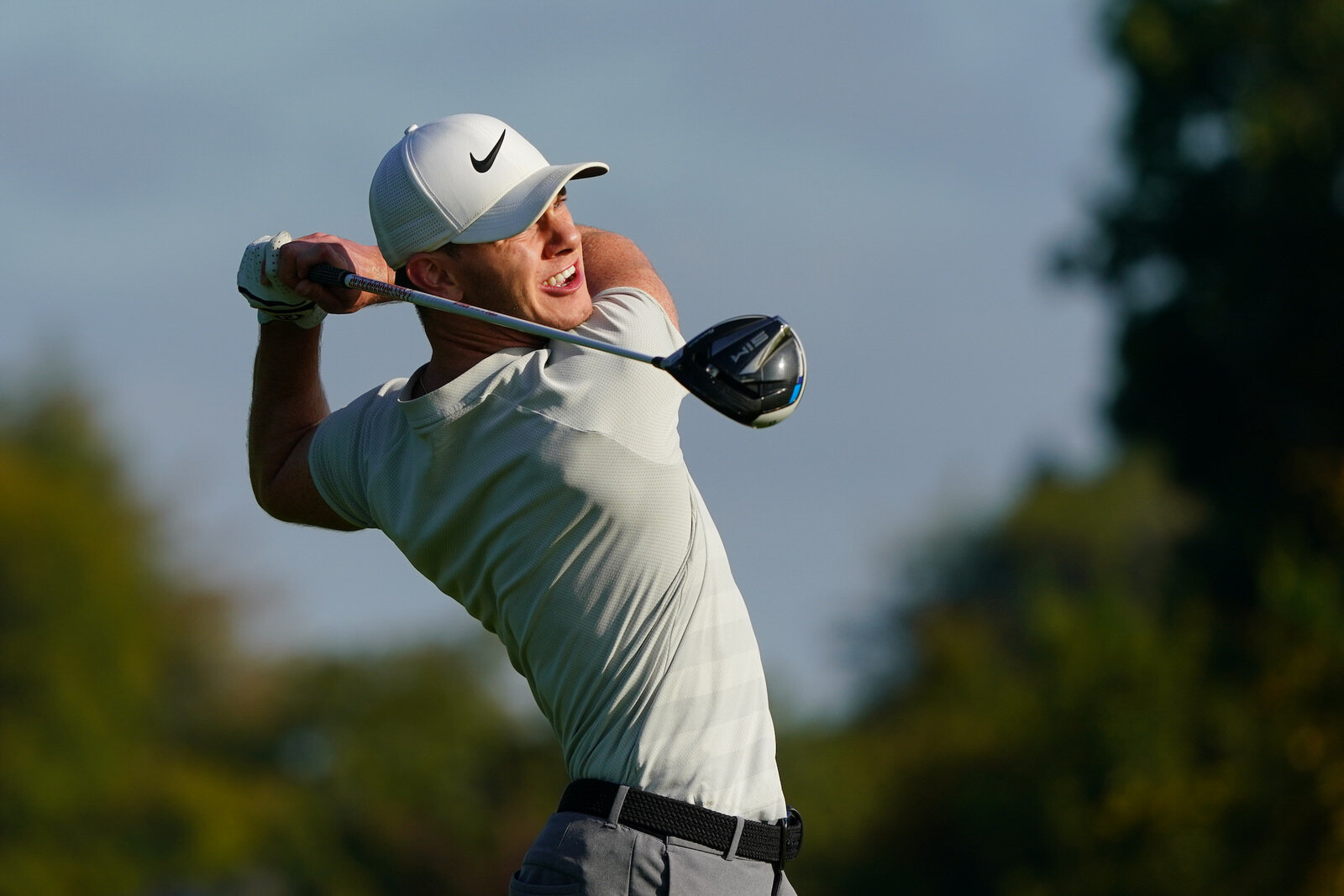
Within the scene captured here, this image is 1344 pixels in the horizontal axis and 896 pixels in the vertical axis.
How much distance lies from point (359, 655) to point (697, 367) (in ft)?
194

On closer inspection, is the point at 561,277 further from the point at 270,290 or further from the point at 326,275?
the point at 270,290

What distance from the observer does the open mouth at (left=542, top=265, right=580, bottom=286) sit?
5719 millimetres

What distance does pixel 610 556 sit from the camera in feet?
17.6

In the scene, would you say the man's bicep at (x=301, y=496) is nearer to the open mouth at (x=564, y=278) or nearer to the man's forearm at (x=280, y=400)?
the man's forearm at (x=280, y=400)

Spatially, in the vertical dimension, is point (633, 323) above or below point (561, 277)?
below

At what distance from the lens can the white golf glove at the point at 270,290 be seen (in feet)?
20.1

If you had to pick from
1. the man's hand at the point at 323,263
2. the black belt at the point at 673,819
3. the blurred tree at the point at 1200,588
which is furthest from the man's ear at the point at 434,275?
the blurred tree at the point at 1200,588

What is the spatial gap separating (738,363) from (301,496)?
5.52 feet

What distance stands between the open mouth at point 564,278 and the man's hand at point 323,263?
1.79 ft

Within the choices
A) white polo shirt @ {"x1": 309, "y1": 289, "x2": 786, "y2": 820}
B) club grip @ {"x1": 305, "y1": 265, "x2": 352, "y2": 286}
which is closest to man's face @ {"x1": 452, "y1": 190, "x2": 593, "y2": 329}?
white polo shirt @ {"x1": 309, "y1": 289, "x2": 786, "y2": 820}

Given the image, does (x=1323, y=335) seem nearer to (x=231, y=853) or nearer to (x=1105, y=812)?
(x=1105, y=812)

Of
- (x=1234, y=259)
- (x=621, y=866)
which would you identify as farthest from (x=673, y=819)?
(x=1234, y=259)

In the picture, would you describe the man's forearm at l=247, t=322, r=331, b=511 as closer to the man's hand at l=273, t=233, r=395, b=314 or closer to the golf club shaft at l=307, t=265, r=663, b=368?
the man's hand at l=273, t=233, r=395, b=314

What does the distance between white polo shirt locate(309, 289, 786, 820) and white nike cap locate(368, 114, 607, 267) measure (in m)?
0.37
